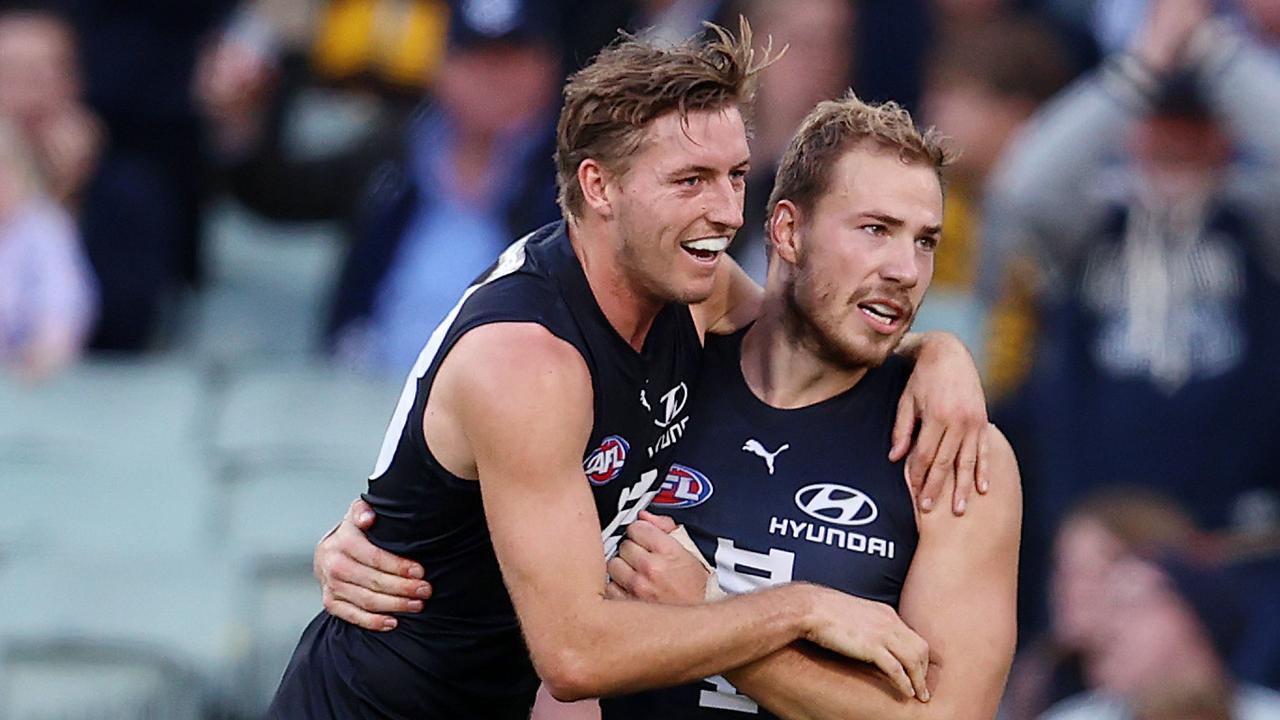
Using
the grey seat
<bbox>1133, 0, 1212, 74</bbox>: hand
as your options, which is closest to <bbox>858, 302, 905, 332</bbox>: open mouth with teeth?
the grey seat

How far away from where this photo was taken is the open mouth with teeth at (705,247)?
4.37 m

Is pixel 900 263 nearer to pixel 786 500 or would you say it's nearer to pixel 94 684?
pixel 786 500

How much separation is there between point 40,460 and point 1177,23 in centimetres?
419

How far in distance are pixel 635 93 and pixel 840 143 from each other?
506 mm

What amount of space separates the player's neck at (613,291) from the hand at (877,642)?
0.66 metres

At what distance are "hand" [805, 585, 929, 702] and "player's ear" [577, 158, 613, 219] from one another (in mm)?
874

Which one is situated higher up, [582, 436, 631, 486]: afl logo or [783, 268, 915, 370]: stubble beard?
[783, 268, 915, 370]: stubble beard

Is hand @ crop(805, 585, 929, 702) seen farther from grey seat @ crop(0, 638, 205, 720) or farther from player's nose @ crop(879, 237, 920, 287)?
grey seat @ crop(0, 638, 205, 720)

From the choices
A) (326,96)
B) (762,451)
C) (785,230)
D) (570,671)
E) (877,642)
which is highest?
(326,96)

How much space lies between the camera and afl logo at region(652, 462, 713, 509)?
15.4 feet

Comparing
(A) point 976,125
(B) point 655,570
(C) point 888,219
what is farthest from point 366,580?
(A) point 976,125

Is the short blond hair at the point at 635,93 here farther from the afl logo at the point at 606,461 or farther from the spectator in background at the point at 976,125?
the spectator in background at the point at 976,125

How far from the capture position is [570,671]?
4160 mm

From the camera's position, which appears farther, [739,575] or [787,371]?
[787,371]
